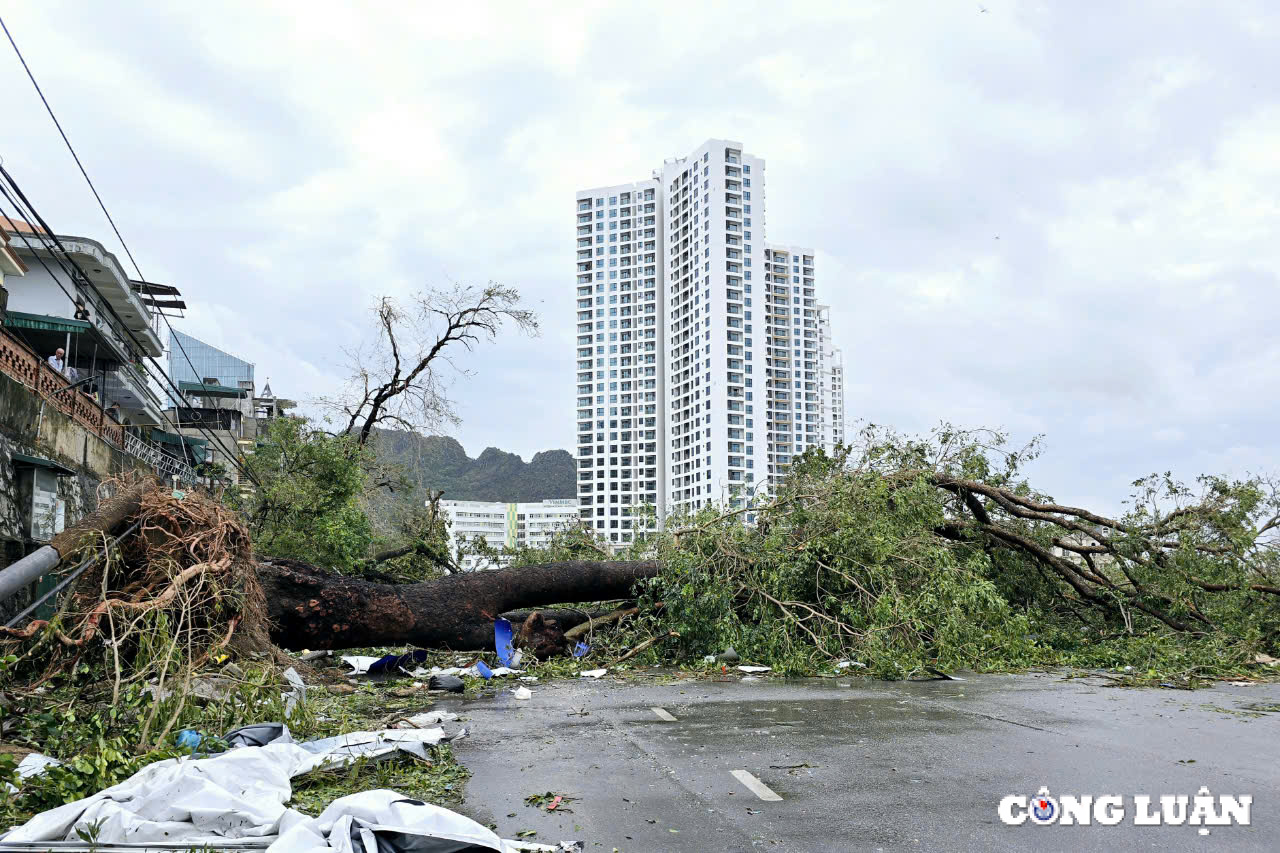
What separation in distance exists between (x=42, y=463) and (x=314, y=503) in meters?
4.40

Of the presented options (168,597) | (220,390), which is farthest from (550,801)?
(220,390)

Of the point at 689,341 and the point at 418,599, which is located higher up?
the point at 689,341

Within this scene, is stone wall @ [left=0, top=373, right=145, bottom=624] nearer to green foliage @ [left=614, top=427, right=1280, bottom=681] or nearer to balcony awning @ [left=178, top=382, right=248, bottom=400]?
green foliage @ [left=614, top=427, right=1280, bottom=681]

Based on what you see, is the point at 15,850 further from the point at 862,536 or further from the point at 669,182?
the point at 669,182

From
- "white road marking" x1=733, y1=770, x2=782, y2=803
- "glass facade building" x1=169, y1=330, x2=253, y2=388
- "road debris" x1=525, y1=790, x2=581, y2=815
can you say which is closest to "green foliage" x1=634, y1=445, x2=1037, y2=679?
"white road marking" x1=733, y1=770, x2=782, y2=803

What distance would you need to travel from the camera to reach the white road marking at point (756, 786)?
4.61m

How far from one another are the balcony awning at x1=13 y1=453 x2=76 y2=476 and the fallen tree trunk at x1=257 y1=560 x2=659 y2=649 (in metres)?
4.73

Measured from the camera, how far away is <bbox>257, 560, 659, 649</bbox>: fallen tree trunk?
10.6m

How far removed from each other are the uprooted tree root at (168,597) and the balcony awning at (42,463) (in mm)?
5648

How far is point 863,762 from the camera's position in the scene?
5.42 metres

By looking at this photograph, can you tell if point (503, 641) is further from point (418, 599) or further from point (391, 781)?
point (391, 781)

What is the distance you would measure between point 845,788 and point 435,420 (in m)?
18.4

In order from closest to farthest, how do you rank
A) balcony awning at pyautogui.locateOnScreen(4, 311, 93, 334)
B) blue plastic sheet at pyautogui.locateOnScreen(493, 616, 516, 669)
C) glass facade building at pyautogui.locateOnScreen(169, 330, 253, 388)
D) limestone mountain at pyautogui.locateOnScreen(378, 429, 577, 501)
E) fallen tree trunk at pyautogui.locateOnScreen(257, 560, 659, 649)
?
fallen tree trunk at pyautogui.locateOnScreen(257, 560, 659, 649) → blue plastic sheet at pyautogui.locateOnScreen(493, 616, 516, 669) → balcony awning at pyautogui.locateOnScreen(4, 311, 93, 334) → glass facade building at pyautogui.locateOnScreen(169, 330, 253, 388) → limestone mountain at pyautogui.locateOnScreen(378, 429, 577, 501)

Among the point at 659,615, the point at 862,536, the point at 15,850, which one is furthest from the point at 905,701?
the point at 15,850
